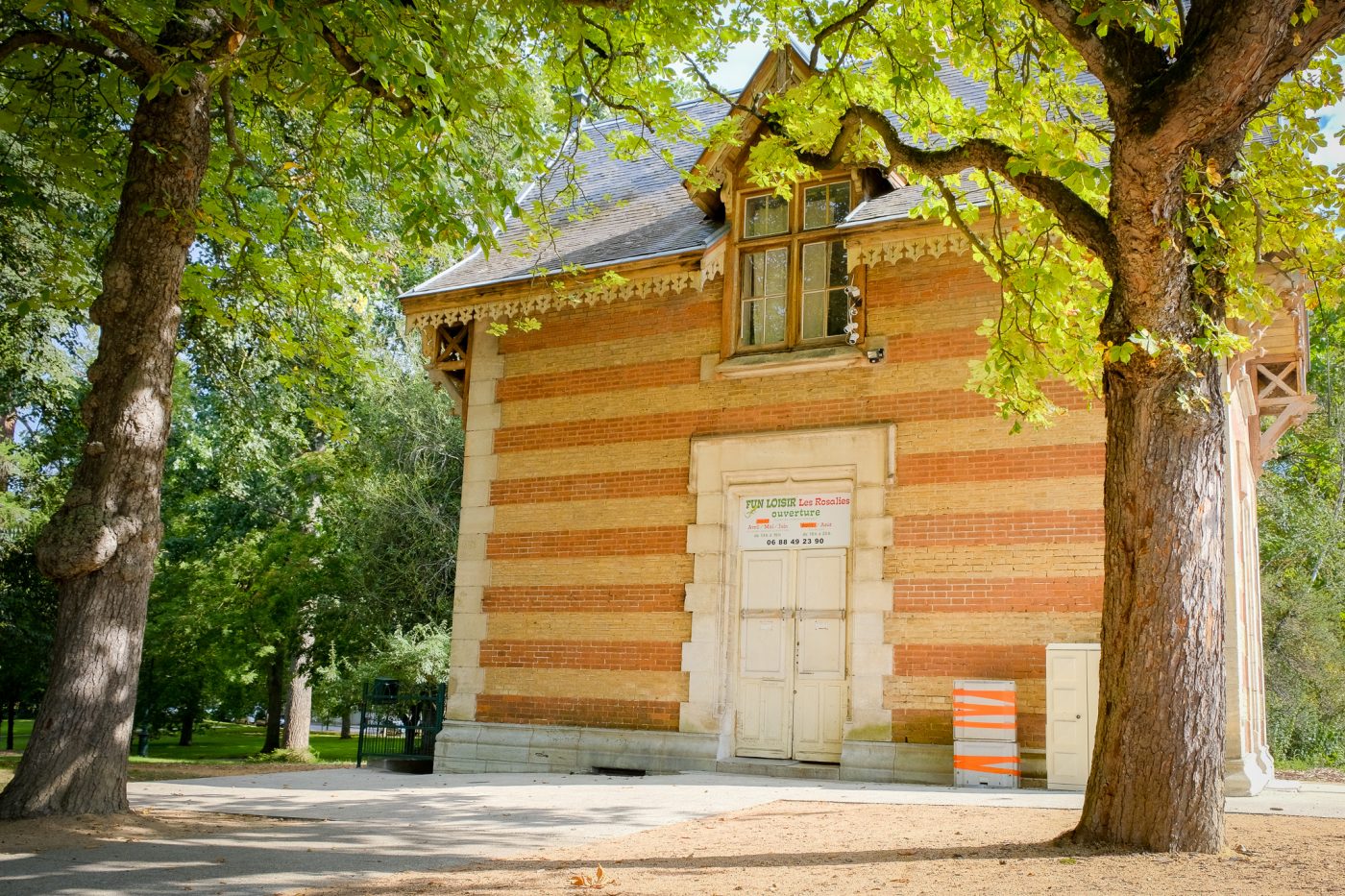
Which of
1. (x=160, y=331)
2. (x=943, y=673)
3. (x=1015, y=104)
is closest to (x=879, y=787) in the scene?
(x=943, y=673)

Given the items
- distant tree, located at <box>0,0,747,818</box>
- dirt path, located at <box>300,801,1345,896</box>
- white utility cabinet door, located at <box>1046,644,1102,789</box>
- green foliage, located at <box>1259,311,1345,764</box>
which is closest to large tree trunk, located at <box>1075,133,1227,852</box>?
dirt path, located at <box>300,801,1345,896</box>

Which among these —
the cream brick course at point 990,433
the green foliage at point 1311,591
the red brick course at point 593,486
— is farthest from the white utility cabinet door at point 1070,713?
the green foliage at point 1311,591

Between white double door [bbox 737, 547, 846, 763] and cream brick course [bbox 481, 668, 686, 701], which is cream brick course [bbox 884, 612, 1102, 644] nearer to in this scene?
white double door [bbox 737, 547, 846, 763]

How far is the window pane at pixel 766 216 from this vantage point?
12172 mm

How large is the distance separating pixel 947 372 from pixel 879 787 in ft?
13.3

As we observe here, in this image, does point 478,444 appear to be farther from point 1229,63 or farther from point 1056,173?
point 1229,63

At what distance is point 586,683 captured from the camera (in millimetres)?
12047

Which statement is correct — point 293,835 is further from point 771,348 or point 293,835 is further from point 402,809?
point 771,348

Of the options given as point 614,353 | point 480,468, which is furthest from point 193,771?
point 614,353

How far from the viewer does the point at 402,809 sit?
8320mm

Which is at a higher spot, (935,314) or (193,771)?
(935,314)

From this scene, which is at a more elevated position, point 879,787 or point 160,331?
point 160,331

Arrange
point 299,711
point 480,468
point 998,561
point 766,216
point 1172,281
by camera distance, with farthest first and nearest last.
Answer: point 299,711 < point 480,468 < point 766,216 < point 998,561 < point 1172,281

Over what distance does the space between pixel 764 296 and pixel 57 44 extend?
6.98 meters
